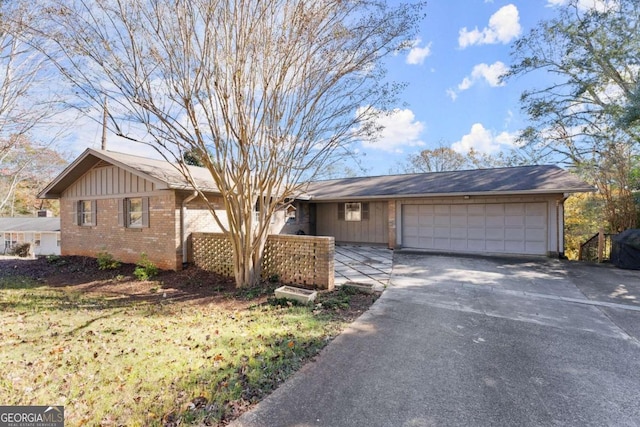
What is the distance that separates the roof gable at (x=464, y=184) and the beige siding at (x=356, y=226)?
2.68ft

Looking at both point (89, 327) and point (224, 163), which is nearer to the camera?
point (89, 327)

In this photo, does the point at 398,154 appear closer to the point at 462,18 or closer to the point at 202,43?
the point at 462,18

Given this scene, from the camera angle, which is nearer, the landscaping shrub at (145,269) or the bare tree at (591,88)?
the landscaping shrub at (145,269)

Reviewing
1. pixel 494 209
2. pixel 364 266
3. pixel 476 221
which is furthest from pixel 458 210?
pixel 364 266

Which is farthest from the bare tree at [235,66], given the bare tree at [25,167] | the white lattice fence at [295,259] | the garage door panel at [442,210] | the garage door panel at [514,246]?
the garage door panel at [514,246]

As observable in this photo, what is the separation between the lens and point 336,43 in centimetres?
608

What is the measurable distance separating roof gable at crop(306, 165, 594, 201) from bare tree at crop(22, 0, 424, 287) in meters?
5.76

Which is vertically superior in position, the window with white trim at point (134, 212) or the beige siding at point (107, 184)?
the beige siding at point (107, 184)

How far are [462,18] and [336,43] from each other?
479 centimetres

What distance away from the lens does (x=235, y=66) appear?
5.56 metres

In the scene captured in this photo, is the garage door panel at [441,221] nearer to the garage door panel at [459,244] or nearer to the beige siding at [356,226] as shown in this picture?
the garage door panel at [459,244]

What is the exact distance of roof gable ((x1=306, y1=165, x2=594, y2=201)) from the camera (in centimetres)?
951

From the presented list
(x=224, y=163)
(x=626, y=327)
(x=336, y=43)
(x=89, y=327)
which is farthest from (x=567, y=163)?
(x=89, y=327)

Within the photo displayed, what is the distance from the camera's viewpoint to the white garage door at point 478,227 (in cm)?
1005
